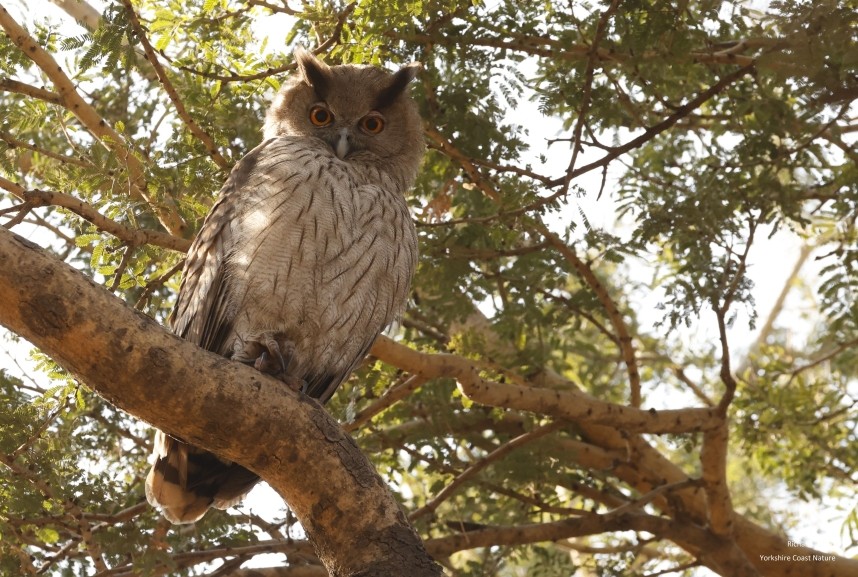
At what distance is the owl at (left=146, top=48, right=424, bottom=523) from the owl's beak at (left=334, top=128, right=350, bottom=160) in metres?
0.07

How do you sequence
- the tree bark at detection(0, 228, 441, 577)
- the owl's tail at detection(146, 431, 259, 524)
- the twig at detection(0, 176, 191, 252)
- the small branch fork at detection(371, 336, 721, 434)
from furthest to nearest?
the small branch fork at detection(371, 336, 721, 434) → the owl's tail at detection(146, 431, 259, 524) → the twig at detection(0, 176, 191, 252) → the tree bark at detection(0, 228, 441, 577)

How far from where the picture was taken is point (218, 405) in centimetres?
270

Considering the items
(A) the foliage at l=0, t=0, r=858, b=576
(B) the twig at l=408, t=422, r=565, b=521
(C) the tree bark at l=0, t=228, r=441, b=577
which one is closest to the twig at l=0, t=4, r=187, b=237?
(A) the foliage at l=0, t=0, r=858, b=576

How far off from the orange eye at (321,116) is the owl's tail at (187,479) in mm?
1547

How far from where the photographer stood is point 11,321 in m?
2.48

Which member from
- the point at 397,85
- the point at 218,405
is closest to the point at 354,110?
the point at 397,85

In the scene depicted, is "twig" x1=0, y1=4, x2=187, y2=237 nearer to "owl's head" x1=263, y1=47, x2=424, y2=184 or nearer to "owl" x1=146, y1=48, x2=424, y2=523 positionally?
"owl" x1=146, y1=48, x2=424, y2=523

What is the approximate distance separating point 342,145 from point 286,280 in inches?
34.0

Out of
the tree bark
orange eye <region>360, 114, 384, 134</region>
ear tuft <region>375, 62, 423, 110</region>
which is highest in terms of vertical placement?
ear tuft <region>375, 62, 423, 110</region>

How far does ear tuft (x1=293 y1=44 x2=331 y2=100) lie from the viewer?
4191 mm

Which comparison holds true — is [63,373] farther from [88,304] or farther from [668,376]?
[668,376]

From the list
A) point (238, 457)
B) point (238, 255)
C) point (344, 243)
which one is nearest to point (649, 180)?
point (344, 243)

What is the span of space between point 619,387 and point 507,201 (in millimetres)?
2888

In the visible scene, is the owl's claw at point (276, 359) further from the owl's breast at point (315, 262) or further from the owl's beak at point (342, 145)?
the owl's beak at point (342, 145)
